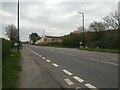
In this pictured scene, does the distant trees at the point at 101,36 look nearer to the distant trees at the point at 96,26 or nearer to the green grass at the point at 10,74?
the distant trees at the point at 96,26

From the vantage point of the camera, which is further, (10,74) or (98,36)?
(98,36)

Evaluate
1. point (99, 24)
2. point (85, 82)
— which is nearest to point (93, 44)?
point (99, 24)

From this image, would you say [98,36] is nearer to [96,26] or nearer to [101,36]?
[101,36]

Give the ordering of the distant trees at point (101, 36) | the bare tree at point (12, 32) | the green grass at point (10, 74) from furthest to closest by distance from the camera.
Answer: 1. the bare tree at point (12, 32)
2. the distant trees at point (101, 36)
3. the green grass at point (10, 74)

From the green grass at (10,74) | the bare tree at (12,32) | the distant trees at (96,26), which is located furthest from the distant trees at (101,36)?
the green grass at (10,74)

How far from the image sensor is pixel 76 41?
8638cm

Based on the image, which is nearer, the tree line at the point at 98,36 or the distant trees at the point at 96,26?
the tree line at the point at 98,36

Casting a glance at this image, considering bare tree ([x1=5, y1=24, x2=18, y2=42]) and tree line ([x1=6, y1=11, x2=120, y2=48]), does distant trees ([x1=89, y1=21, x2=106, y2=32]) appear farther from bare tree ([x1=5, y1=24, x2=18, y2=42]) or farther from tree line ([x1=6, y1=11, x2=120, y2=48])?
bare tree ([x1=5, y1=24, x2=18, y2=42])

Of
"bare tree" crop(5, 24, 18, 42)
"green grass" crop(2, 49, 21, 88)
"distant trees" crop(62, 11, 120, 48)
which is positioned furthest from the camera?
"bare tree" crop(5, 24, 18, 42)

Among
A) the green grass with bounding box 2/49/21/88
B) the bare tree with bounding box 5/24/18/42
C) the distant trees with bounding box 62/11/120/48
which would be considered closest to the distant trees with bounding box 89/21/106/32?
the distant trees with bounding box 62/11/120/48

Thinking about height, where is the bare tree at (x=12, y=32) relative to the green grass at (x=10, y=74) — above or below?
above

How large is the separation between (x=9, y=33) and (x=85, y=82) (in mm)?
80768

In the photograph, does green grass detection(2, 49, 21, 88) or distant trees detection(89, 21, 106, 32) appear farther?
distant trees detection(89, 21, 106, 32)

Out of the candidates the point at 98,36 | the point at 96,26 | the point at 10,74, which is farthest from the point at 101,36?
the point at 10,74
